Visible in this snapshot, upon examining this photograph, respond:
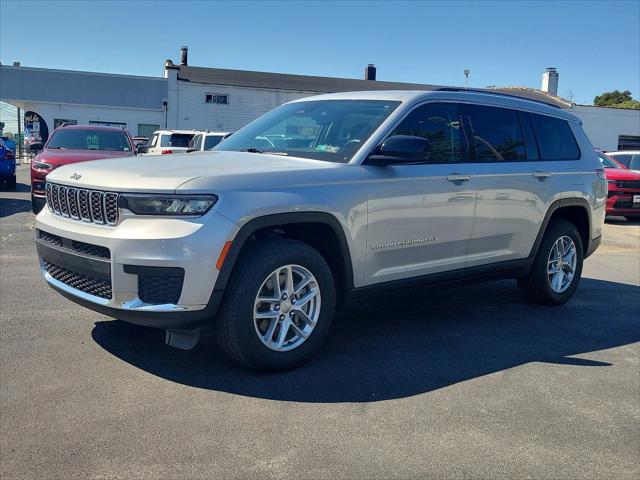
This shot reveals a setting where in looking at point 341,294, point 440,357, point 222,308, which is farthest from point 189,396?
point 440,357

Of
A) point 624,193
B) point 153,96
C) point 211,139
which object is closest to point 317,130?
point 624,193

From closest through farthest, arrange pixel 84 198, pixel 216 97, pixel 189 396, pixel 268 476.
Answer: pixel 268 476
pixel 189 396
pixel 84 198
pixel 216 97

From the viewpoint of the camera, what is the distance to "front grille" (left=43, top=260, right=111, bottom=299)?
12.8ft

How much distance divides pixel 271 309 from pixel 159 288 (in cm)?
79

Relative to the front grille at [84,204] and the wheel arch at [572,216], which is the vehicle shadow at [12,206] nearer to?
the front grille at [84,204]

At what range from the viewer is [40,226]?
4555mm

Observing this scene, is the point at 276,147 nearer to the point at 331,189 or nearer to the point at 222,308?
the point at 331,189

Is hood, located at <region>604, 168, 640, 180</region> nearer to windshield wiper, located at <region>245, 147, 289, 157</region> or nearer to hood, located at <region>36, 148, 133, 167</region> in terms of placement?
hood, located at <region>36, 148, 133, 167</region>

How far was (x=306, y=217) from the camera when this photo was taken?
421cm

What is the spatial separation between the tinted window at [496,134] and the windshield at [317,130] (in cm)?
98

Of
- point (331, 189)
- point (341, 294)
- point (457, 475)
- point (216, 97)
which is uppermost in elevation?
point (216, 97)

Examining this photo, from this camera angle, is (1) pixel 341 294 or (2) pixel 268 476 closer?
(2) pixel 268 476

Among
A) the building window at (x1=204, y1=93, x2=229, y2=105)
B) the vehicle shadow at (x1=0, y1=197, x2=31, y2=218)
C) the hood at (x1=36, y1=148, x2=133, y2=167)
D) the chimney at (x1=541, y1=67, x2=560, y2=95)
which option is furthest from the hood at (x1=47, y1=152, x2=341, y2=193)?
the chimney at (x1=541, y1=67, x2=560, y2=95)

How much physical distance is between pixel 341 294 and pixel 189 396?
135cm
